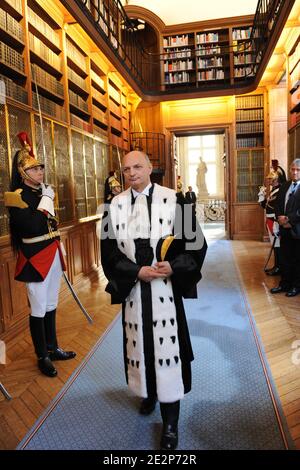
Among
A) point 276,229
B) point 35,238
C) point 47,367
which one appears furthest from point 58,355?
point 276,229

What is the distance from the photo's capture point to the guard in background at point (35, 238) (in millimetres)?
2375

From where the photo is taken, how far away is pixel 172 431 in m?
1.66

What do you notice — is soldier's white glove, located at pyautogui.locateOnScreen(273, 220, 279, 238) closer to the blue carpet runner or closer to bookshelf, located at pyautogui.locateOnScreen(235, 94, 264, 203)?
the blue carpet runner

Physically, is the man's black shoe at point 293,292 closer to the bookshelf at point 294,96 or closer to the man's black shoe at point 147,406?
the bookshelf at point 294,96

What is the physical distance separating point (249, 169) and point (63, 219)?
213 inches

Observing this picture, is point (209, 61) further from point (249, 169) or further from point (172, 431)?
point (172, 431)

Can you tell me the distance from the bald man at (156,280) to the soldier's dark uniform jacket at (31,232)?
90 cm

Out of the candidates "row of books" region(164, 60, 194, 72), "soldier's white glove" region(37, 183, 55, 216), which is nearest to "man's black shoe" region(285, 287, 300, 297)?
"soldier's white glove" region(37, 183, 55, 216)

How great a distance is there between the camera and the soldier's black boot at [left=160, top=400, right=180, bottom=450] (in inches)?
64.2

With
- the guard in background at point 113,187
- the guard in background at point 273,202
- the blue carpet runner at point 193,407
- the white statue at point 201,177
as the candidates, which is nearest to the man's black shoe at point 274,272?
the guard in background at point 273,202

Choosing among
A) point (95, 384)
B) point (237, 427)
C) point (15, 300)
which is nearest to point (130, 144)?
point (15, 300)

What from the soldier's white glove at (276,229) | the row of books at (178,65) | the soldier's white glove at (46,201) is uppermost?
the row of books at (178,65)

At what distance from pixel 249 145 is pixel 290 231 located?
4820mm

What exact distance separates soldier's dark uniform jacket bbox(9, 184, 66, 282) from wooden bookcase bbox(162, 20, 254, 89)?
668 centimetres
